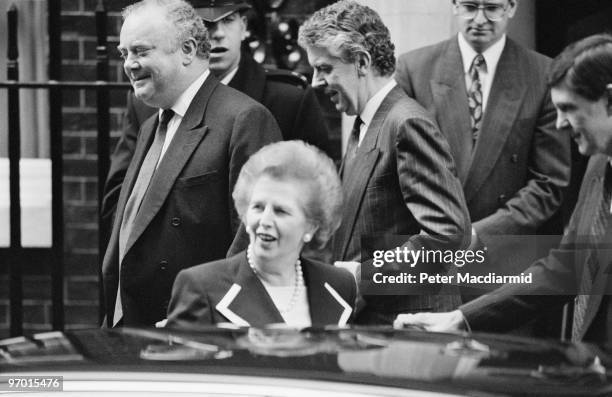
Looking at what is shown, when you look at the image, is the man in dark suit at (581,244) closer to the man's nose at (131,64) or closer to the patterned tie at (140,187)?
the patterned tie at (140,187)

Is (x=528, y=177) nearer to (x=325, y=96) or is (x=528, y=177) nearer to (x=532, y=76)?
(x=532, y=76)

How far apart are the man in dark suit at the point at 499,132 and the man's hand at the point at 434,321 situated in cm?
90

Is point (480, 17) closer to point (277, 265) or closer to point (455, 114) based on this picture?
point (455, 114)

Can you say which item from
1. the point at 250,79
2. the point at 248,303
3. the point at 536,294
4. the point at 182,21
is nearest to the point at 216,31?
the point at 250,79

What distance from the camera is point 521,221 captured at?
5.64 m

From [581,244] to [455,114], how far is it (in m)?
1.16

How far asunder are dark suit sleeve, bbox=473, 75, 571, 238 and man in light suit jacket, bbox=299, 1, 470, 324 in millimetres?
754

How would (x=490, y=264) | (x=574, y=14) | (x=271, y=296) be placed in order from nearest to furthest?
(x=271, y=296)
(x=490, y=264)
(x=574, y=14)

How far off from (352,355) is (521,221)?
2.54m

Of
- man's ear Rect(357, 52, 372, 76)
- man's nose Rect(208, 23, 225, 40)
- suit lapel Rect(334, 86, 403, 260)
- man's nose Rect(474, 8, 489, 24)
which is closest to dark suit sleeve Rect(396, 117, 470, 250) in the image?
suit lapel Rect(334, 86, 403, 260)

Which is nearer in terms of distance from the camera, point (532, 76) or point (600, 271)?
point (600, 271)

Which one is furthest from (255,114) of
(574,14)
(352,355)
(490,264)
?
(574,14)

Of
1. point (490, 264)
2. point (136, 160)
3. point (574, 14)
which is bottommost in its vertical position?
point (490, 264)

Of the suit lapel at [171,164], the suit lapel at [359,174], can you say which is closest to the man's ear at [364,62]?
the suit lapel at [359,174]
